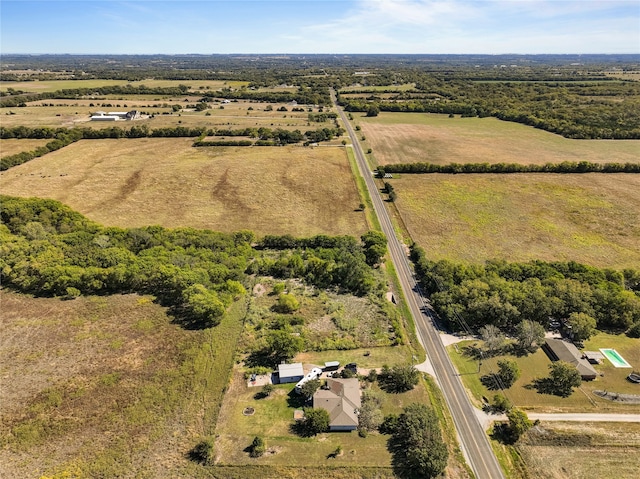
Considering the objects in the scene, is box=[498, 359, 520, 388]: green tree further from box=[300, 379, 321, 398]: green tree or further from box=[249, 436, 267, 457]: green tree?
box=[249, 436, 267, 457]: green tree

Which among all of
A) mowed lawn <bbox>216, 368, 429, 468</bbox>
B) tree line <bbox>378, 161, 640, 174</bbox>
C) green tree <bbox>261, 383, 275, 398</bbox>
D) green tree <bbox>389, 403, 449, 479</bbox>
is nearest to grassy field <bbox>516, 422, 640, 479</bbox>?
green tree <bbox>389, 403, 449, 479</bbox>

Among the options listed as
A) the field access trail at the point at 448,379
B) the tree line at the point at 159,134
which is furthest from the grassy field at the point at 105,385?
the tree line at the point at 159,134

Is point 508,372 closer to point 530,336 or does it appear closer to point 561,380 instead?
point 561,380

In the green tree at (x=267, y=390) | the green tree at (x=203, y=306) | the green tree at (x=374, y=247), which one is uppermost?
the green tree at (x=374, y=247)

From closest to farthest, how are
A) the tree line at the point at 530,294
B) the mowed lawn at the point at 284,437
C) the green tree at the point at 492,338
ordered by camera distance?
the mowed lawn at the point at 284,437 → the green tree at the point at 492,338 → the tree line at the point at 530,294

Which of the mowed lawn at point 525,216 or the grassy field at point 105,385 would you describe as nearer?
the grassy field at point 105,385

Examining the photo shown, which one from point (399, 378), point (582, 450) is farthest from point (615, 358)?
point (399, 378)

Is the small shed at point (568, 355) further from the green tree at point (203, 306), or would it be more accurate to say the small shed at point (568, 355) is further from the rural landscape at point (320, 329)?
the green tree at point (203, 306)
